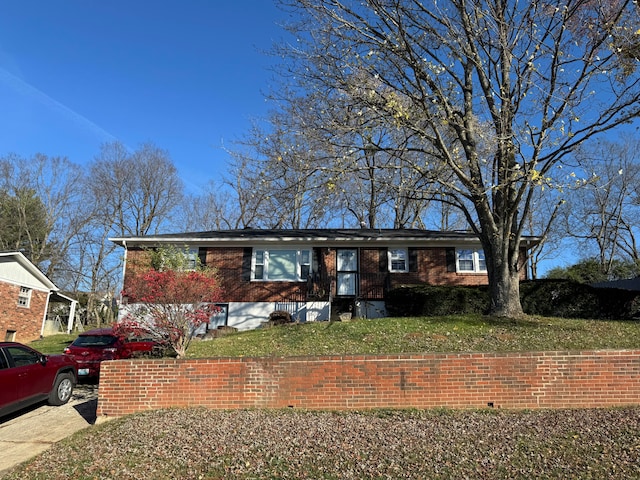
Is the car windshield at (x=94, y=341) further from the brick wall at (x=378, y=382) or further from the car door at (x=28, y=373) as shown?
the brick wall at (x=378, y=382)

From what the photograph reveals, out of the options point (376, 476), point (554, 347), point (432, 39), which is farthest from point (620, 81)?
point (376, 476)

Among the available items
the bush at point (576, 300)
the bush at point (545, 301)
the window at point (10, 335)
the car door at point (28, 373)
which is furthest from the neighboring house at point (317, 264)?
the car door at point (28, 373)

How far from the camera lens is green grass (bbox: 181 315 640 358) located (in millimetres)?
9141

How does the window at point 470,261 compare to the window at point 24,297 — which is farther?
the window at point 24,297

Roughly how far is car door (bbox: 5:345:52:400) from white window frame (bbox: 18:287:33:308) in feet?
54.1

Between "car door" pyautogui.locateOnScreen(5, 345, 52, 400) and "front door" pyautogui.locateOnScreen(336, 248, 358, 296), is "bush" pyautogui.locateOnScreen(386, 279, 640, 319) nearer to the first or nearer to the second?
"front door" pyautogui.locateOnScreen(336, 248, 358, 296)

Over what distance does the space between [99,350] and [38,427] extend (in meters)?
4.48

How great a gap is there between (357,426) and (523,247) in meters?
15.6

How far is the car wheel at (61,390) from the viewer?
9.19m

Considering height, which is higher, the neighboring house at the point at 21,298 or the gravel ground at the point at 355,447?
the neighboring house at the point at 21,298

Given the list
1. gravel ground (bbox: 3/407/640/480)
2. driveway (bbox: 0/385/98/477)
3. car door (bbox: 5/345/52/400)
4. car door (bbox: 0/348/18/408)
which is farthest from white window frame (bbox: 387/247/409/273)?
car door (bbox: 0/348/18/408)

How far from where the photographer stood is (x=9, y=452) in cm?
616

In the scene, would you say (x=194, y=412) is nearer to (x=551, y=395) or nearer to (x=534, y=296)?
(x=551, y=395)

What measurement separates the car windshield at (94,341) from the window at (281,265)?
7.57 metres
